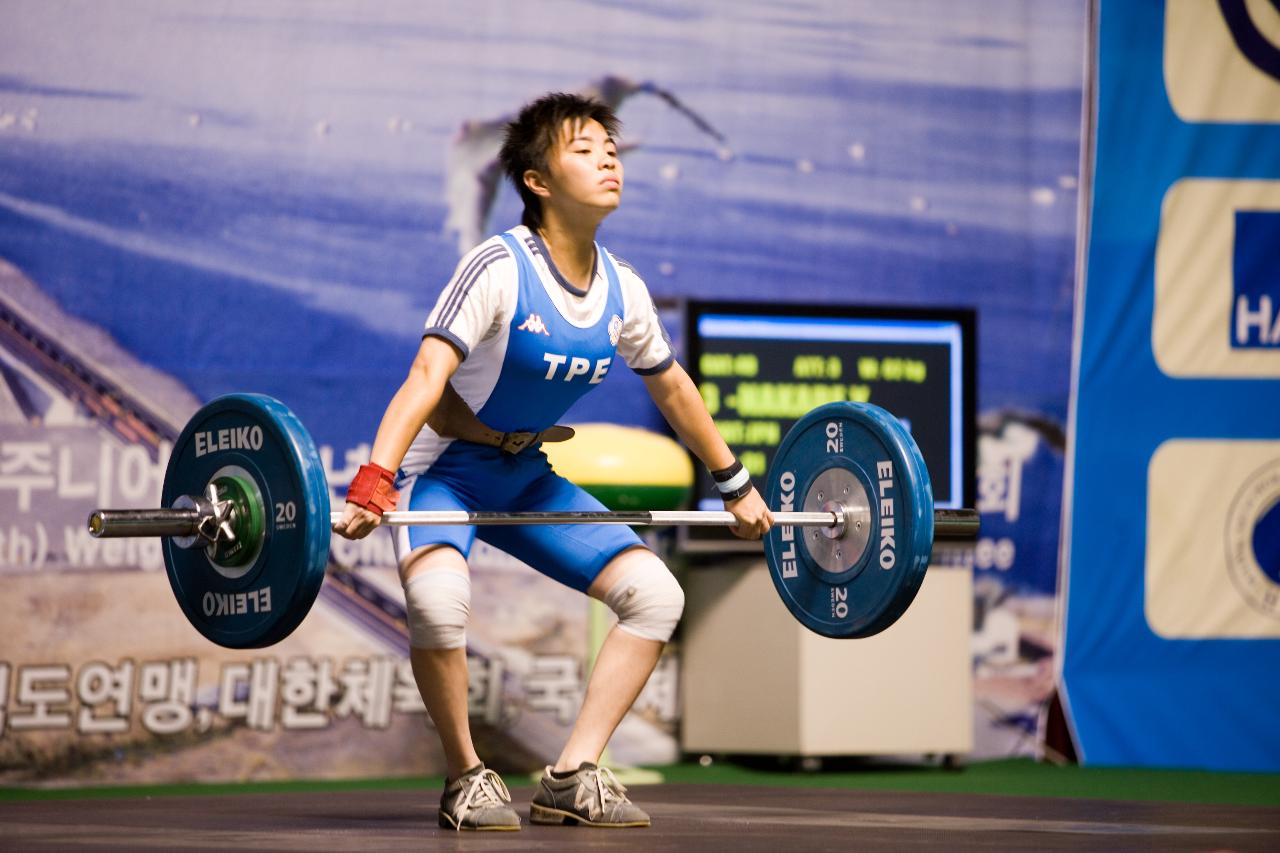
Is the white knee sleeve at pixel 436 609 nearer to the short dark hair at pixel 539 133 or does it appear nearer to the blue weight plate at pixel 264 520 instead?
the blue weight plate at pixel 264 520

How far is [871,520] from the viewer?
149 inches

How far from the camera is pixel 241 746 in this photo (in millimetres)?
5414

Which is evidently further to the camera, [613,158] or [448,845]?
[613,158]

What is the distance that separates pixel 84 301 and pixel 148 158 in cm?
47

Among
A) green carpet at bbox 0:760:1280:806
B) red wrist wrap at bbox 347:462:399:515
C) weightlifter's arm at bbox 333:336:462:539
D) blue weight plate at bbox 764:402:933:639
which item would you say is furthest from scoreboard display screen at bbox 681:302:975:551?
red wrist wrap at bbox 347:462:399:515

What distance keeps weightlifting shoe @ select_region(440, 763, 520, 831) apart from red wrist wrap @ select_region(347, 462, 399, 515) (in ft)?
1.97

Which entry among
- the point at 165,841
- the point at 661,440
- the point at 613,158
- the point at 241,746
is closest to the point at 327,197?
the point at 661,440

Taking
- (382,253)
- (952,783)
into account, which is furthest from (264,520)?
(952,783)

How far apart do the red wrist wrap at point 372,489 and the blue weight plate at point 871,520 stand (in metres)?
1.03

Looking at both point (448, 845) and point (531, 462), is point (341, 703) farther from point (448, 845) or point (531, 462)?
point (448, 845)

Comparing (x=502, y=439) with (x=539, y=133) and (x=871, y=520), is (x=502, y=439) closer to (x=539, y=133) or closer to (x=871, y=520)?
(x=539, y=133)

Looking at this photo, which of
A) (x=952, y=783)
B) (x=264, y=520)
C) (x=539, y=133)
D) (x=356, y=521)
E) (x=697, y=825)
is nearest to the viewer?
(x=356, y=521)

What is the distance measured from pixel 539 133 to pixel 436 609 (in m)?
1.00

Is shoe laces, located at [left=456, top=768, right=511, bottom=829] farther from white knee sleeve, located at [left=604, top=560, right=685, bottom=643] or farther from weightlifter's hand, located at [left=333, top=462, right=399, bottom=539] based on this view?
weightlifter's hand, located at [left=333, top=462, right=399, bottom=539]
